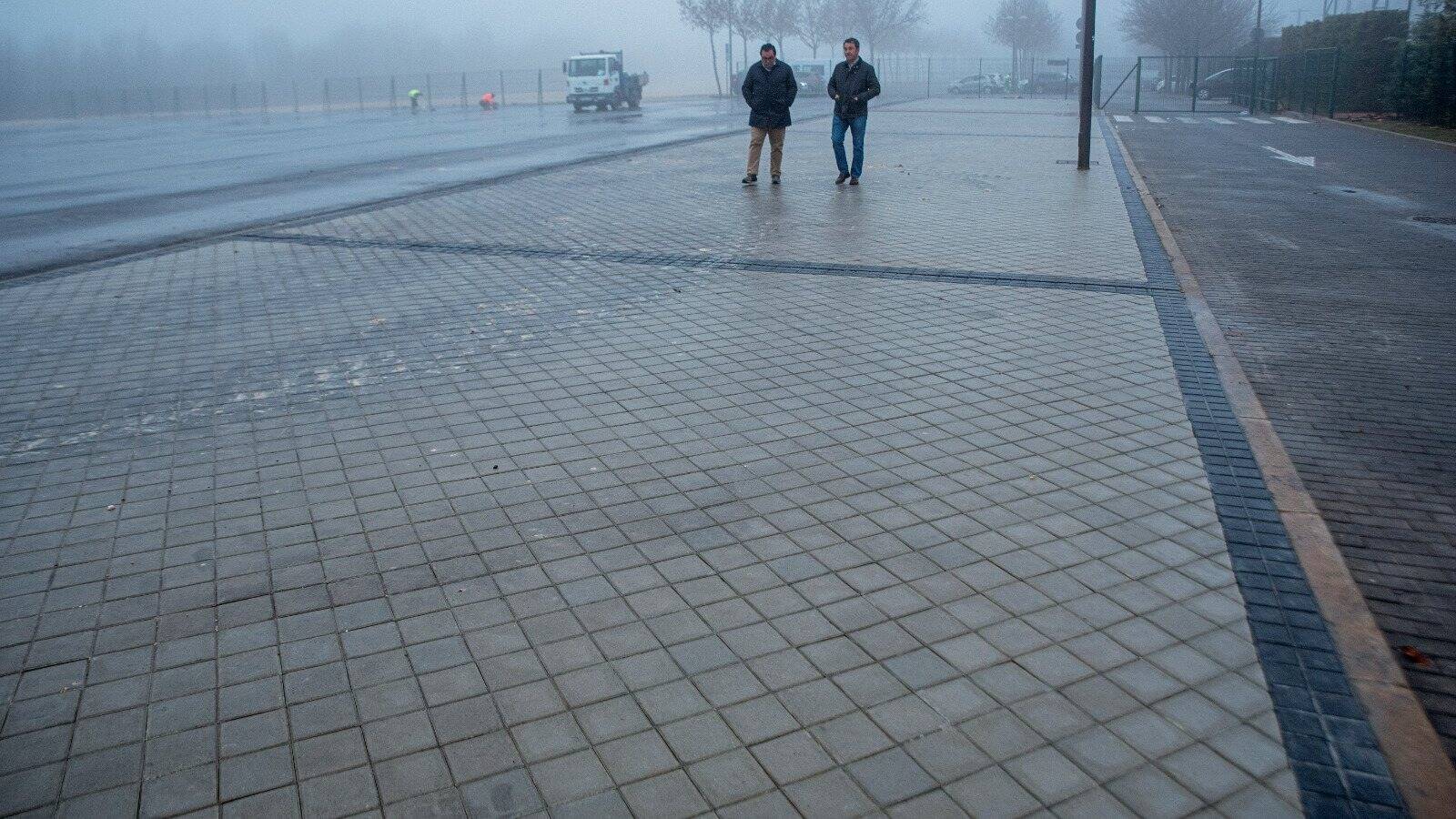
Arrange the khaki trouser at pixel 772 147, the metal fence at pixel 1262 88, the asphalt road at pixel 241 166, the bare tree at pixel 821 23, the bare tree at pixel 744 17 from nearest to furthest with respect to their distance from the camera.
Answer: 1. the asphalt road at pixel 241 166
2. the khaki trouser at pixel 772 147
3. the metal fence at pixel 1262 88
4. the bare tree at pixel 744 17
5. the bare tree at pixel 821 23

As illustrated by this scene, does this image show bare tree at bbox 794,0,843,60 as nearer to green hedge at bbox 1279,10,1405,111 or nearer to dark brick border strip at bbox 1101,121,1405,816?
green hedge at bbox 1279,10,1405,111

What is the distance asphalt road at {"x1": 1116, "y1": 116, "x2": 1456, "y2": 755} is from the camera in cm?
435

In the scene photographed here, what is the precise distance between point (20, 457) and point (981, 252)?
301 inches

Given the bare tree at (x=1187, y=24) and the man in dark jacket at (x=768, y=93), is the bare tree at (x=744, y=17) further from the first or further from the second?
the man in dark jacket at (x=768, y=93)

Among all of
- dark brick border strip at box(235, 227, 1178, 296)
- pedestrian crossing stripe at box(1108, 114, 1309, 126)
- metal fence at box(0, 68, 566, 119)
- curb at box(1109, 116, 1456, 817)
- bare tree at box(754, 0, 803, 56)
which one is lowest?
curb at box(1109, 116, 1456, 817)

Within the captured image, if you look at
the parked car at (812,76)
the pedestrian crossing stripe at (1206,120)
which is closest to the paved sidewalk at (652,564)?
the pedestrian crossing stripe at (1206,120)

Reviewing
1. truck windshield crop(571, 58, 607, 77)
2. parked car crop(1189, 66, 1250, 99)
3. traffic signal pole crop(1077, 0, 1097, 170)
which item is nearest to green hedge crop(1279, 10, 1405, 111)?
parked car crop(1189, 66, 1250, 99)

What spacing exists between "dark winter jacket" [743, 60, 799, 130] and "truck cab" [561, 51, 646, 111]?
31.0 meters

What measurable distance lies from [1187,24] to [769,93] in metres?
53.8

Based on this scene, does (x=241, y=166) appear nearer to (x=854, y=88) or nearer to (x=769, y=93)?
(x=769, y=93)

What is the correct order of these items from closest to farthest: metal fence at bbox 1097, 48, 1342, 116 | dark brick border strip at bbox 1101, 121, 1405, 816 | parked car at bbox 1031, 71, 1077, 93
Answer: dark brick border strip at bbox 1101, 121, 1405, 816 < metal fence at bbox 1097, 48, 1342, 116 < parked car at bbox 1031, 71, 1077, 93

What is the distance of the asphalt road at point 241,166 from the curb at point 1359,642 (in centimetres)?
1060

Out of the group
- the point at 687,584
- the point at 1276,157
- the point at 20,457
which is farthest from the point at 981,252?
the point at 1276,157

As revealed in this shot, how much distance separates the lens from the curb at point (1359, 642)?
10.2ft
